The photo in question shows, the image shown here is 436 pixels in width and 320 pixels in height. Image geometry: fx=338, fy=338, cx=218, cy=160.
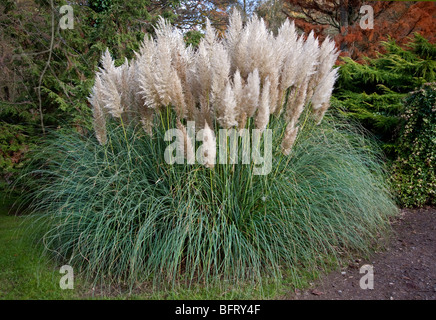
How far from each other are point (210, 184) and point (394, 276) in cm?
166

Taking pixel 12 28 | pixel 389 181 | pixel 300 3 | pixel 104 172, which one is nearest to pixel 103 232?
pixel 104 172

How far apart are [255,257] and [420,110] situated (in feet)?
10.2

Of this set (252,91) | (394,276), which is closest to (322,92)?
(252,91)

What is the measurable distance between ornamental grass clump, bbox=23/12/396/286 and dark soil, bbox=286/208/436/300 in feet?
0.64

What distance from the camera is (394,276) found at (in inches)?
107

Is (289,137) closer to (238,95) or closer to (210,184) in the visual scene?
(238,95)

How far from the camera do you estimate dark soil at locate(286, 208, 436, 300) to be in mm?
2488

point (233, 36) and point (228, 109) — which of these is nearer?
point (228, 109)

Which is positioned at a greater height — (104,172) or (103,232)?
(104,172)

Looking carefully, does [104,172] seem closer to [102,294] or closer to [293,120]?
[102,294]

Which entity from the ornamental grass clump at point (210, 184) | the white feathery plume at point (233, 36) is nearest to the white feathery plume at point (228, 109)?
the ornamental grass clump at point (210, 184)

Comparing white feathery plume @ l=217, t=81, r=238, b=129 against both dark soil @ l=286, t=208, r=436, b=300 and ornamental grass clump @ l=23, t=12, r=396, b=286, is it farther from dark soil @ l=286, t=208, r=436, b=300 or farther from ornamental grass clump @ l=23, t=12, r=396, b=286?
dark soil @ l=286, t=208, r=436, b=300

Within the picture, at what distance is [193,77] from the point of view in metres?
2.93

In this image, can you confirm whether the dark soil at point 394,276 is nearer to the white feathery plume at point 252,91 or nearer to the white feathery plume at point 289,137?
the white feathery plume at point 289,137
